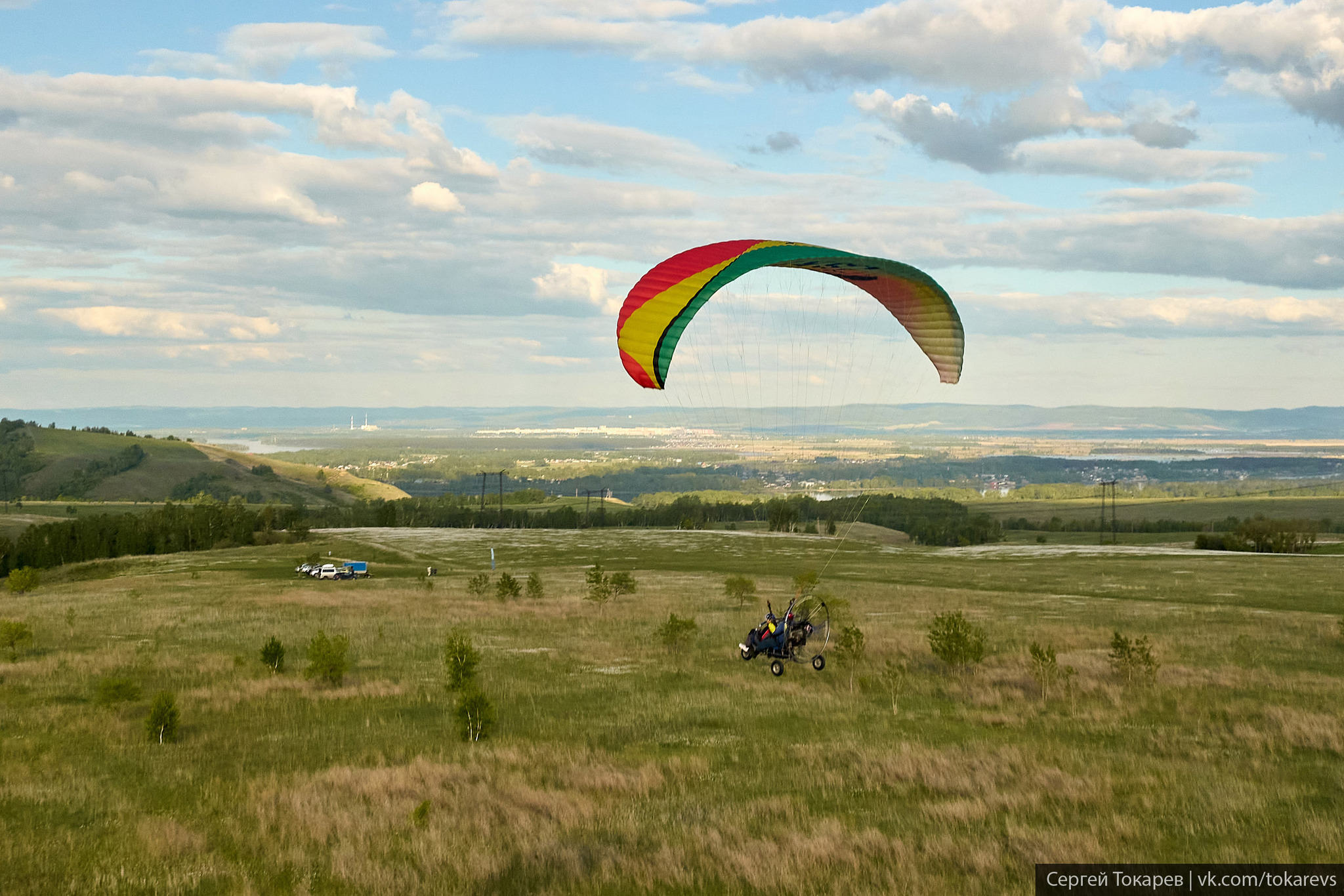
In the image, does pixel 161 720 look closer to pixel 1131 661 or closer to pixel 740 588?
pixel 1131 661

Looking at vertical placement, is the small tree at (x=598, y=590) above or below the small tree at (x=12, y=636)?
below

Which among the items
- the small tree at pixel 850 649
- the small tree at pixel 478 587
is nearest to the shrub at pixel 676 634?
the small tree at pixel 850 649

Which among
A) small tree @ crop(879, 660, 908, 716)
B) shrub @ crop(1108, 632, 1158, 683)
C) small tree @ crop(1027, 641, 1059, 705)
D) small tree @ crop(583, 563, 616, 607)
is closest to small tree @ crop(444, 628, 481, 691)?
small tree @ crop(879, 660, 908, 716)

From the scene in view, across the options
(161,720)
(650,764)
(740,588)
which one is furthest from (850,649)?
(740,588)

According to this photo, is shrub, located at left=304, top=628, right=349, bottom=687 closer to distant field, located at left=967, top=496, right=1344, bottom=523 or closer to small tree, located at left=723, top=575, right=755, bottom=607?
small tree, located at left=723, top=575, right=755, bottom=607

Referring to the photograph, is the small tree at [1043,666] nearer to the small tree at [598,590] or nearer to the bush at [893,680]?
the bush at [893,680]

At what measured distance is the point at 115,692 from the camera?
2017 centimetres

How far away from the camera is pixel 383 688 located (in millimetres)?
23766

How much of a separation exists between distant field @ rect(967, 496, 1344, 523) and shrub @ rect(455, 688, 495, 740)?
527 feet

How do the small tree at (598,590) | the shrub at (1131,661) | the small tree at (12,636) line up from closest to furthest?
the shrub at (1131,661) < the small tree at (12,636) < the small tree at (598,590)

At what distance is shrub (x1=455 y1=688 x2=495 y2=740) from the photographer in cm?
1838

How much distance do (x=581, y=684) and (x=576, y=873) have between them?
1310cm

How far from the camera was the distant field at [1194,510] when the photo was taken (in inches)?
6609

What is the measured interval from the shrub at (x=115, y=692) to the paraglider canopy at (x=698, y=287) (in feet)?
42.9
